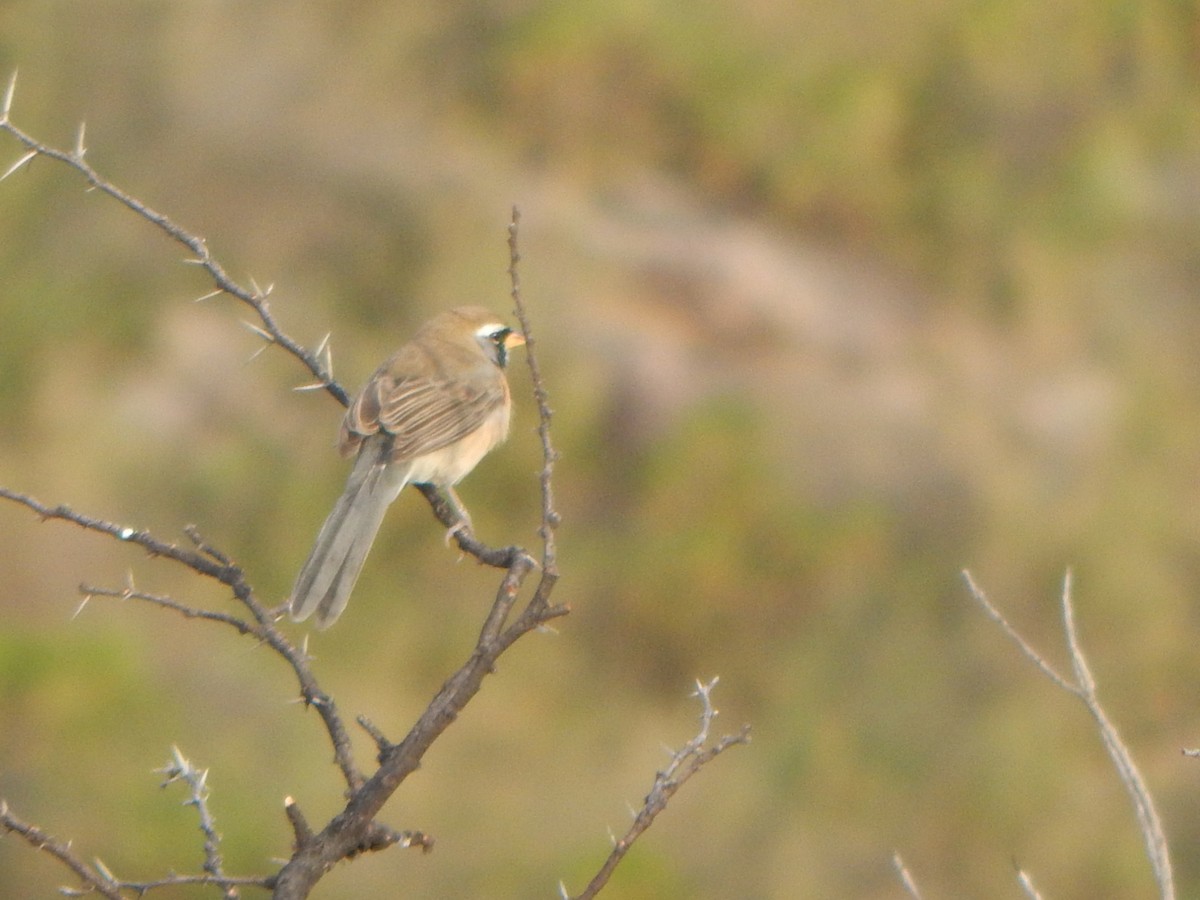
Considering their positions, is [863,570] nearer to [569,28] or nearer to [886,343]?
[886,343]

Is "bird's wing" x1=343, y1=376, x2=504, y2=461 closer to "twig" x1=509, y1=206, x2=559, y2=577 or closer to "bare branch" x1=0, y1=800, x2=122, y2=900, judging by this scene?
"twig" x1=509, y1=206, x2=559, y2=577

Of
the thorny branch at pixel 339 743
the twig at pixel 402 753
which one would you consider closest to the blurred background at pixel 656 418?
the thorny branch at pixel 339 743

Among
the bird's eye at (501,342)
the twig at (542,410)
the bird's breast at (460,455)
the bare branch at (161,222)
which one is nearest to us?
the twig at (542,410)

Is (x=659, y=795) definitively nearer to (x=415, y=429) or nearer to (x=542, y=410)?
(x=542, y=410)

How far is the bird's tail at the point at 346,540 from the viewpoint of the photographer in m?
3.86

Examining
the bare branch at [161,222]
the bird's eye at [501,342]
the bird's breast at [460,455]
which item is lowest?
the bird's breast at [460,455]

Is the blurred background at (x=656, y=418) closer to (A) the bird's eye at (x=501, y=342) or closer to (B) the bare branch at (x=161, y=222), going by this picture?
(A) the bird's eye at (x=501, y=342)

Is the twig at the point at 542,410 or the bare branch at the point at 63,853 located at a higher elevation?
the twig at the point at 542,410

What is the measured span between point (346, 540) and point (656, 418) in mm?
5243

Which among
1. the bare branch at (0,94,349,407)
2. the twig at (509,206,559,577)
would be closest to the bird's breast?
the bare branch at (0,94,349,407)

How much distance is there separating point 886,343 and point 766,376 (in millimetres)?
855

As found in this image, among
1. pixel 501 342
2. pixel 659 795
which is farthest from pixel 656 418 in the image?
pixel 659 795

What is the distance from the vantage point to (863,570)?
8.62 metres

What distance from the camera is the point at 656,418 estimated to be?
927cm
